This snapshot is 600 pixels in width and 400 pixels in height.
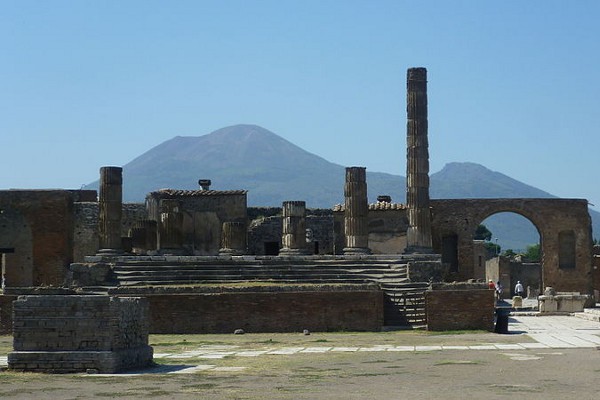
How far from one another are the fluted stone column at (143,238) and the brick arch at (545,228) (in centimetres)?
1326

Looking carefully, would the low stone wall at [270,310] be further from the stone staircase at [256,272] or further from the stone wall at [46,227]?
the stone wall at [46,227]

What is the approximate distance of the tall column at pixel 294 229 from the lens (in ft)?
123

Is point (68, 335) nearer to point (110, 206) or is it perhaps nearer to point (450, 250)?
point (110, 206)

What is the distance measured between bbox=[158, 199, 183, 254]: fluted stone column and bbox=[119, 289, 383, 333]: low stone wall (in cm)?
1019

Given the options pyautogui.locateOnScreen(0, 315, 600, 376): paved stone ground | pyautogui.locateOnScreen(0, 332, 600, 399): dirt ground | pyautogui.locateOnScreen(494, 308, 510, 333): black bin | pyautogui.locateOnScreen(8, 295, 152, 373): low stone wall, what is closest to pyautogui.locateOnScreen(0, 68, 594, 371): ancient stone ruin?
pyautogui.locateOnScreen(8, 295, 152, 373): low stone wall

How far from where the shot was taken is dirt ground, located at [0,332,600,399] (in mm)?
13945

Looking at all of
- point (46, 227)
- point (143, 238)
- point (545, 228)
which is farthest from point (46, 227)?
point (545, 228)

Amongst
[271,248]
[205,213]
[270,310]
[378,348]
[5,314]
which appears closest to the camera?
[378,348]

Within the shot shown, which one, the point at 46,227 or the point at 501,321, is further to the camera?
the point at 46,227

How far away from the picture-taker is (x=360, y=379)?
1580 centimetres

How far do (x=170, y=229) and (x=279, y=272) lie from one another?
7.58 meters

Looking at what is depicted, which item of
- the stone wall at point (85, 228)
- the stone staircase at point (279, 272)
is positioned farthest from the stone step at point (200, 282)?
the stone wall at point (85, 228)

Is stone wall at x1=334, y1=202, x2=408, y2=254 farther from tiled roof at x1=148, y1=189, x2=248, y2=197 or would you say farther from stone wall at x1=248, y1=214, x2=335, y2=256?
tiled roof at x1=148, y1=189, x2=248, y2=197

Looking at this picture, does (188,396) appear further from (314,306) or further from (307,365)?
(314,306)
